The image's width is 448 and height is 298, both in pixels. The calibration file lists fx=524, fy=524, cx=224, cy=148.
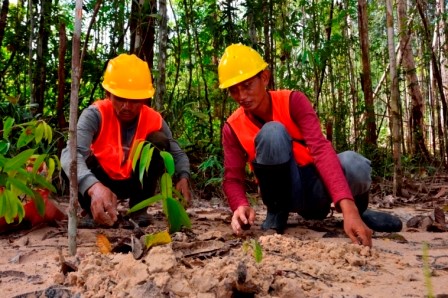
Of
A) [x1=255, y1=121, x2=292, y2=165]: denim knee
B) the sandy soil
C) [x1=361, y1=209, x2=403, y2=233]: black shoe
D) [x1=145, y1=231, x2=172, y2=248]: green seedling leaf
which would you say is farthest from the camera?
[x1=361, y1=209, x2=403, y2=233]: black shoe

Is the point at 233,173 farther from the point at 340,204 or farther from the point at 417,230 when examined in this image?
the point at 417,230

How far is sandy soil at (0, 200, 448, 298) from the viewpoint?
58.7 inches

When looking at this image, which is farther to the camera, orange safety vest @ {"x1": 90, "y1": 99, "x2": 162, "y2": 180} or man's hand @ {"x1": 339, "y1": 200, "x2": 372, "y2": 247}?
orange safety vest @ {"x1": 90, "y1": 99, "x2": 162, "y2": 180}

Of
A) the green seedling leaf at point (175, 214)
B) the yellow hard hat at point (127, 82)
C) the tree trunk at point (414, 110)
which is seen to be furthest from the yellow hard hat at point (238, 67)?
the tree trunk at point (414, 110)

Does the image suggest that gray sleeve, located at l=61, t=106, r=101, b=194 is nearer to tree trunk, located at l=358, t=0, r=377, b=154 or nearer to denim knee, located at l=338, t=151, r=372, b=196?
denim knee, located at l=338, t=151, r=372, b=196

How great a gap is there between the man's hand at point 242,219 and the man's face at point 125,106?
0.84 meters

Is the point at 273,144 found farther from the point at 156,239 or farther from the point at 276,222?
the point at 156,239

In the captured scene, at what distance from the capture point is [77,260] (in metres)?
1.78

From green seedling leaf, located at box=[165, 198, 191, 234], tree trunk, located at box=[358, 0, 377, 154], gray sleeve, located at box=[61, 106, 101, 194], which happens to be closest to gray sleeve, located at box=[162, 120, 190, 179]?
gray sleeve, located at box=[61, 106, 101, 194]

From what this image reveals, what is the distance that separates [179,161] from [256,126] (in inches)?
23.9

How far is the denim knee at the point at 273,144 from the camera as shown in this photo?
2555mm

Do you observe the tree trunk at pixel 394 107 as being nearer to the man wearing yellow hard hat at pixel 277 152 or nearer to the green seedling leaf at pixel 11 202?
the man wearing yellow hard hat at pixel 277 152

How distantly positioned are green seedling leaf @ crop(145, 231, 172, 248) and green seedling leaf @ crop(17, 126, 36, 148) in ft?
2.44

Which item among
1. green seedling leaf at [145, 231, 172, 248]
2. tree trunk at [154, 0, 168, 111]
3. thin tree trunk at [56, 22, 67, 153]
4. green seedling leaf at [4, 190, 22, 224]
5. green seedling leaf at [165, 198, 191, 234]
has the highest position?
tree trunk at [154, 0, 168, 111]
